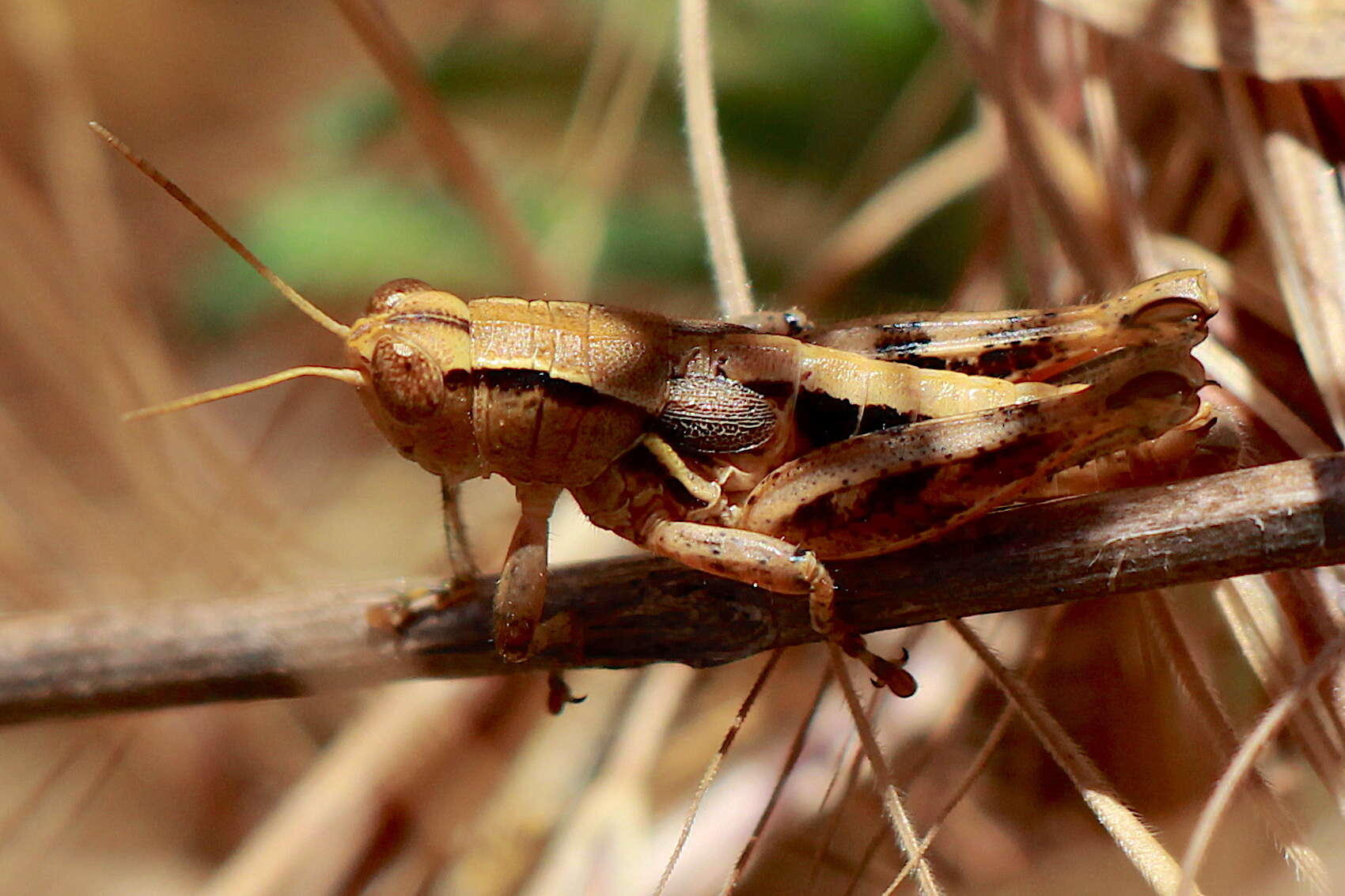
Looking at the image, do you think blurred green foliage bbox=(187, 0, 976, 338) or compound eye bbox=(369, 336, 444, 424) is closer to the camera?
compound eye bbox=(369, 336, 444, 424)

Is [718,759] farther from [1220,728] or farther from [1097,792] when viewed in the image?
[1220,728]

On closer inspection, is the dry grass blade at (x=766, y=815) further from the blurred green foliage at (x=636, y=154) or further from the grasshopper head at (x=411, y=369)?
the blurred green foliage at (x=636, y=154)

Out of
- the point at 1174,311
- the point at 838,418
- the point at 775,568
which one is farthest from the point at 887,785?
the point at 1174,311

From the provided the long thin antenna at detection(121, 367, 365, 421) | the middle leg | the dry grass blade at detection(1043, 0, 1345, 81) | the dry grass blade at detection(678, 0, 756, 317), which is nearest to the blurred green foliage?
the dry grass blade at detection(678, 0, 756, 317)

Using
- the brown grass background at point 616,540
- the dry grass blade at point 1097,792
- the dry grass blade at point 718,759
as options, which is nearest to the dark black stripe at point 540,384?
the dry grass blade at point 718,759

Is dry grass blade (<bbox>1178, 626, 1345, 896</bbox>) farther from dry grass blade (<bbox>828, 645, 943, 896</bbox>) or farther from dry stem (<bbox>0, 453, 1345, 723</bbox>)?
dry grass blade (<bbox>828, 645, 943, 896</bbox>)

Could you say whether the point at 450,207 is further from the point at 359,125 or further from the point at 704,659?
the point at 704,659

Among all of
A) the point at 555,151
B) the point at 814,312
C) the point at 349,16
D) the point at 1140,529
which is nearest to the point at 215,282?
the point at 555,151
